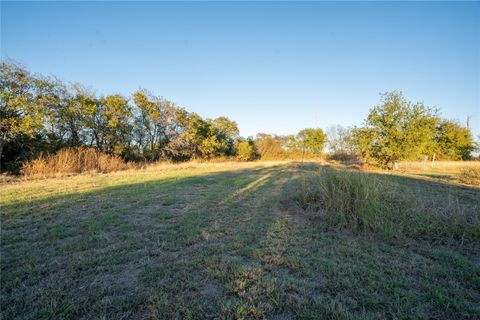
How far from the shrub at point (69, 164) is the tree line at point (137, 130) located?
6.02ft

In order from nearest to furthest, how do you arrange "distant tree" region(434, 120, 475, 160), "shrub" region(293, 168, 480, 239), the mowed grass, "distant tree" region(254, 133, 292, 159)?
1. the mowed grass
2. "shrub" region(293, 168, 480, 239)
3. "distant tree" region(434, 120, 475, 160)
4. "distant tree" region(254, 133, 292, 159)

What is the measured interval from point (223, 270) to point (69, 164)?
1547 centimetres

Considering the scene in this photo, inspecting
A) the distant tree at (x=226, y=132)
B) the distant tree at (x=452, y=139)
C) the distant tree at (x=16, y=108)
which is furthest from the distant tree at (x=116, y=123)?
the distant tree at (x=452, y=139)

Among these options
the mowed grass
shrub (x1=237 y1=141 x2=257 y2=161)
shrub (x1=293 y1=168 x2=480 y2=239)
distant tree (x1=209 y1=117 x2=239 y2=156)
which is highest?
distant tree (x1=209 y1=117 x2=239 y2=156)

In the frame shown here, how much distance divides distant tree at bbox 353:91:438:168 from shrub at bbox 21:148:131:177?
19647 mm

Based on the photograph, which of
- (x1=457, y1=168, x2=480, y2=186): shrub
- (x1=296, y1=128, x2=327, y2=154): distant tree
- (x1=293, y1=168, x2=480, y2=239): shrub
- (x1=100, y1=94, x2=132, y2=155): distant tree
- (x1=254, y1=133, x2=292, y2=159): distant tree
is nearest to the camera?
(x1=293, y1=168, x2=480, y2=239): shrub

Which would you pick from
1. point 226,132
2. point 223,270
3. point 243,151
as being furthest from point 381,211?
point 226,132

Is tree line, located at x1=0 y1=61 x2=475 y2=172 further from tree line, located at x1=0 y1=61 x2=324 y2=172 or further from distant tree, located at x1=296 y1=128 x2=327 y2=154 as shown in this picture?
distant tree, located at x1=296 y1=128 x2=327 y2=154

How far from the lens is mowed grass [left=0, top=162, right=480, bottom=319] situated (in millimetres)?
1833

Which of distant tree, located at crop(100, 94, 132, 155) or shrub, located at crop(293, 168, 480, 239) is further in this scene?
distant tree, located at crop(100, 94, 132, 155)

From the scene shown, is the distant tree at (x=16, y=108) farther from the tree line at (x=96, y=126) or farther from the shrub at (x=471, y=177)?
the shrub at (x=471, y=177)

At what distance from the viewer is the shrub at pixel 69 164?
448 inches

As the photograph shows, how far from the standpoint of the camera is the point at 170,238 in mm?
3375

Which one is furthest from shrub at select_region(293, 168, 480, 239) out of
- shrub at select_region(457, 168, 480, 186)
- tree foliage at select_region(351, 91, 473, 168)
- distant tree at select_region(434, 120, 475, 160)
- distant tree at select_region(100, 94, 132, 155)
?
distant tree at select_region(434, 120, 475, 160)
